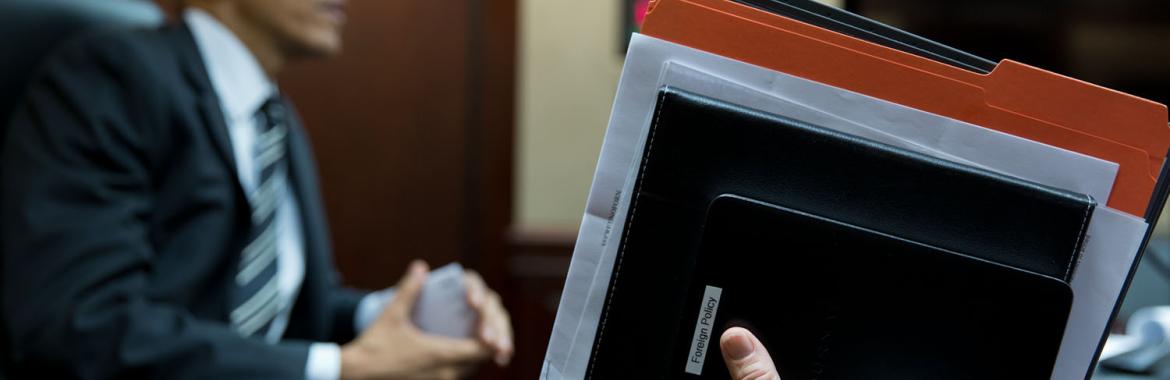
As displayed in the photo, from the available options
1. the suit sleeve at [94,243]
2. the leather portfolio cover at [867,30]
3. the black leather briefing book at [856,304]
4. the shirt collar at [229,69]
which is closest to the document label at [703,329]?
the black leather briefing book at [856,304]

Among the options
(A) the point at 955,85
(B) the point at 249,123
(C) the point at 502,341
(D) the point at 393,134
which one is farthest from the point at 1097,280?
(D) the point at 393,134

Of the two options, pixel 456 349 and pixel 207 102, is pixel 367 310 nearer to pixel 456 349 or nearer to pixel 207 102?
pixel 456 349

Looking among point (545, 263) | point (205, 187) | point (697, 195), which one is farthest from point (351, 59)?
point (697, 195)

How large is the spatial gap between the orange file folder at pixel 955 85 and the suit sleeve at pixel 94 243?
2.19ft

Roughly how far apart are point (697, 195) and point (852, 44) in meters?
0.09

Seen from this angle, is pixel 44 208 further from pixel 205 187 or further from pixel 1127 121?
pixel 1127 121

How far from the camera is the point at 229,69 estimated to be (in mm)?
1103

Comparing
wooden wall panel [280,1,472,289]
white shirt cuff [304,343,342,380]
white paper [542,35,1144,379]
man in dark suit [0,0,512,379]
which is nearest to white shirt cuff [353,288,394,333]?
man in dark suit [0,0,512,379]

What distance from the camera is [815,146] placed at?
417 millimetres

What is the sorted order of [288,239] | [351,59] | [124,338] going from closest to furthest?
[124,338] < [288,239] < [351,59]

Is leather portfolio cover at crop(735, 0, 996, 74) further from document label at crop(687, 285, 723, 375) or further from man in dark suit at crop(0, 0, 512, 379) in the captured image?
man in dark suit at crop(0, 0, 512, 379)

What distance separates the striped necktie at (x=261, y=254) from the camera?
1.02m

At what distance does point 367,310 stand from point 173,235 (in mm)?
304

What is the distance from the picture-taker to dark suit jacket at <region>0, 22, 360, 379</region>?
895mm
